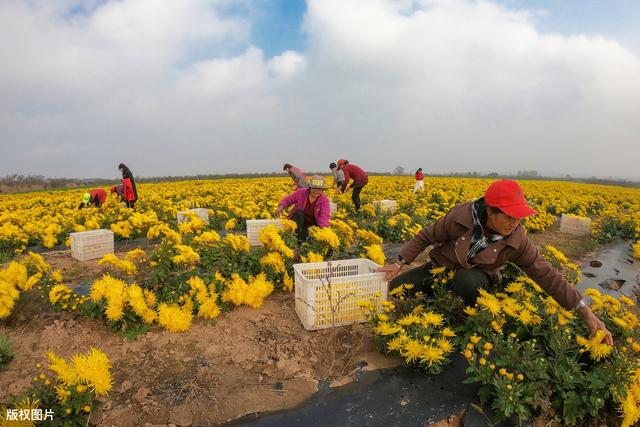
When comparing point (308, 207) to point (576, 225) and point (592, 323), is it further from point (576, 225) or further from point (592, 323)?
point (576, 225)

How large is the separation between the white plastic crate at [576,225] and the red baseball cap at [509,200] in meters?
7.11

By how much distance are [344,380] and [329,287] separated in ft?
2.23

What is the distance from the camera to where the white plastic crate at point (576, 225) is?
8.00 metres

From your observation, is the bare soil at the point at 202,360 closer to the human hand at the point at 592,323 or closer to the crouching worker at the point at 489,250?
the crouching worker at the point at 489,250

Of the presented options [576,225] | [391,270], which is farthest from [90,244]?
[576,225]

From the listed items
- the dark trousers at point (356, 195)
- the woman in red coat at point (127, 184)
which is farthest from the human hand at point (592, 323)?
the woman in red coat at point (127, 184)

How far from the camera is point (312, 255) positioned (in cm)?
362

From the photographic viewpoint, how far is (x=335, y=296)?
3000 mm

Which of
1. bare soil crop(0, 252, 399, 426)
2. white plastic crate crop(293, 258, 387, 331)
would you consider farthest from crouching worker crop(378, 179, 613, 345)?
bare soil crop(0, 252, 399, 426)

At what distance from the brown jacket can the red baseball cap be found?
337 mm

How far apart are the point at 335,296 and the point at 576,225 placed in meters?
7.64

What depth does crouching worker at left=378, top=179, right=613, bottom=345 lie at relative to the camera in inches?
95.0

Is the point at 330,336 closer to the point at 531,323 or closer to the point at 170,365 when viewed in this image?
the point at 170,365

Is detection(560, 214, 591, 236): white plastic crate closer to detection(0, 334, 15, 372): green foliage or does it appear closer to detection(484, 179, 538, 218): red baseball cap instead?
detection(484, 179, 538, 218): red baseball cap
